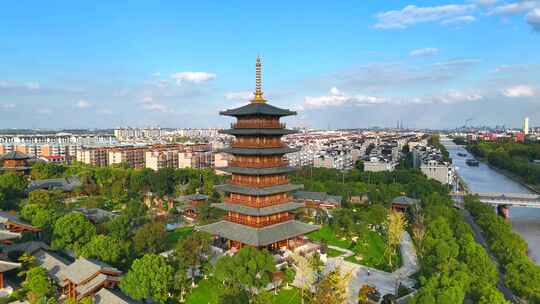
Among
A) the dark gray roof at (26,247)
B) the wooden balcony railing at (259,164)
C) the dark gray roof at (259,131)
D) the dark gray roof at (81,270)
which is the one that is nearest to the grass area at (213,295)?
the dark gray roof at (81,270)

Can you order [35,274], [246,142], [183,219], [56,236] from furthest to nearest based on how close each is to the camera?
1. [183,219]
2. [246,142]
3. [56,236]
4. [35,274]

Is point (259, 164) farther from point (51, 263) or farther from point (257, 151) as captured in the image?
point (51, 263)

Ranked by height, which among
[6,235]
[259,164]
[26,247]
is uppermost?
[259,164]

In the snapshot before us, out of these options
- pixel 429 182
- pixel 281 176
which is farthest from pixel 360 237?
pixel 429 182

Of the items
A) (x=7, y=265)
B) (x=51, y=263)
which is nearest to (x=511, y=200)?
(x=51, y=263)

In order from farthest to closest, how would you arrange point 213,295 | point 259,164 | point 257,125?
point 259,164, point 257,125, point 213,295

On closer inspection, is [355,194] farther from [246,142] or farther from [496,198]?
[246,142]
